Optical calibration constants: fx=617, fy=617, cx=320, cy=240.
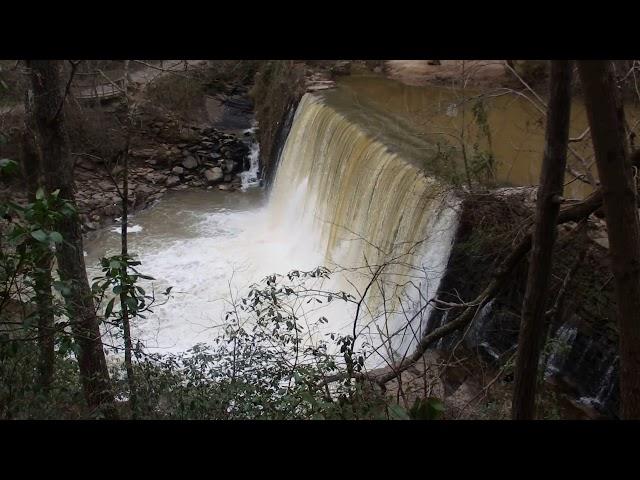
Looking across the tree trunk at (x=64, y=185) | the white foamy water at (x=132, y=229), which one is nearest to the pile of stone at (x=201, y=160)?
the white foamy water at (x=132, y=229)

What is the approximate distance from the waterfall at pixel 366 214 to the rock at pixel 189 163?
2.13 meters

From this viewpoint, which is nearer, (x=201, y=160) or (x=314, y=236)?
(x=314, y=236)

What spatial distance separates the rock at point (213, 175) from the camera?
40.1ft

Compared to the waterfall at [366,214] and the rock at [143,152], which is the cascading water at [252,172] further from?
the rock at [143,152]

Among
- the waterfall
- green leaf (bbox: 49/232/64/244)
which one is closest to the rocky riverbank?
the waterfall

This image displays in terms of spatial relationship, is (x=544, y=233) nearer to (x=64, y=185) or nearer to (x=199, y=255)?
(x=64, y=185)

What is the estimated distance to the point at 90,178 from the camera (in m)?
11.5

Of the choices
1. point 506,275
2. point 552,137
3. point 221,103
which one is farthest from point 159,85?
point 552,137

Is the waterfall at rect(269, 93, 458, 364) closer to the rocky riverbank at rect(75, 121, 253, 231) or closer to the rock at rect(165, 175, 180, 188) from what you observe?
the rocky riverbank at rect(75, 121, 253, 231)

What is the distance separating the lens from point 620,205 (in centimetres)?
233

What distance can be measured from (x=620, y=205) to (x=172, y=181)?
34.6ft

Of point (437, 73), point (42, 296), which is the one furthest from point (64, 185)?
point (437, 73)
